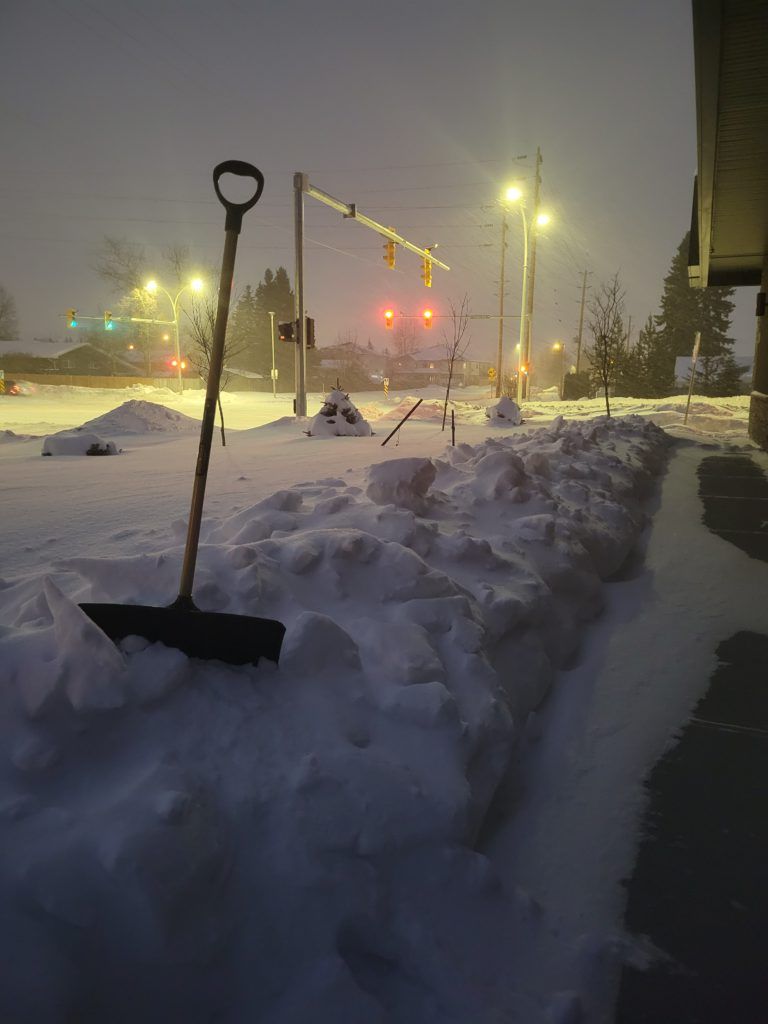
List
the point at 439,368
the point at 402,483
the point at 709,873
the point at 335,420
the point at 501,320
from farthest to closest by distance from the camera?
1. the point at 439,368
2. the point at 501,320
3. the point at 335,420
4. the point at 402,483
5. the point at 709,873

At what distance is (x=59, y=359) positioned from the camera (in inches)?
2259

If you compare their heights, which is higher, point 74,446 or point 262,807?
point 74,446

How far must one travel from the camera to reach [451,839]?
1.83 m

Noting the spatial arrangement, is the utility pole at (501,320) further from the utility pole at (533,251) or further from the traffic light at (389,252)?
the traffic light at (389,252)

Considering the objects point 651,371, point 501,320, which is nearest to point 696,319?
point 651,371

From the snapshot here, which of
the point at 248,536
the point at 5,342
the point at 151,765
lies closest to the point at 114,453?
the point at 248,536

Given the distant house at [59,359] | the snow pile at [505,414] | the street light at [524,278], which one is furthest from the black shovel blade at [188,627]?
the distant house at [59,359]

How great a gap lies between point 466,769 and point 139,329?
222 feet

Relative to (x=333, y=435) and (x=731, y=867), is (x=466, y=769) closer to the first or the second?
(x=731, y=867)

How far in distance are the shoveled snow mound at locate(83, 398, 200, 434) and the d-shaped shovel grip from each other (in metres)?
13.3

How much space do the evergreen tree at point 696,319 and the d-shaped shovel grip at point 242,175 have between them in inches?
1625

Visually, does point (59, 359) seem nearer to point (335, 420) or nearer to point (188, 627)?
point (335, 420)

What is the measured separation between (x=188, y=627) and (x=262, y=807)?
2.16 feet

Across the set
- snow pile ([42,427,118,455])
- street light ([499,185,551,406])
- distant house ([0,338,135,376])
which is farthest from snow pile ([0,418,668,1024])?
distant house ([0,338,135,376])
